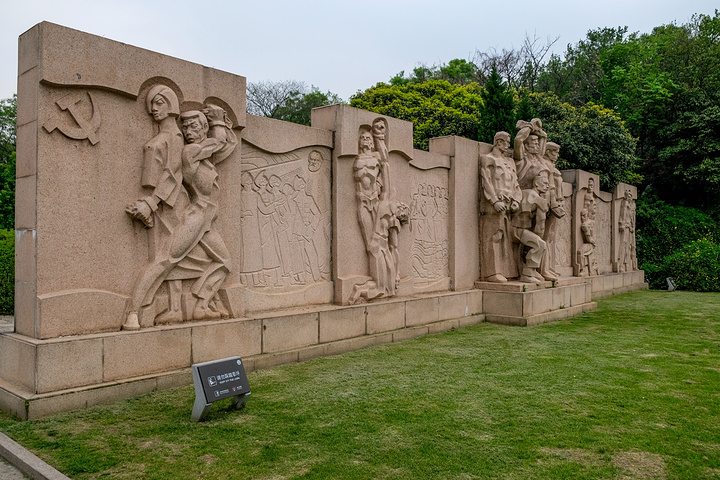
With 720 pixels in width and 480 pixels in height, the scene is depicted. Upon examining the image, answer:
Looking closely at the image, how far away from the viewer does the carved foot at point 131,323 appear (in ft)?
16.8

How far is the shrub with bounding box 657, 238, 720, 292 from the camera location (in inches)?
613

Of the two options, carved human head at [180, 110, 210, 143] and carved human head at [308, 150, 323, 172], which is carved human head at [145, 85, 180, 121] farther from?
carved human head at [308, 150, 323, 172]

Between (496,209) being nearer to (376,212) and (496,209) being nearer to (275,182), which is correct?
(376,212)

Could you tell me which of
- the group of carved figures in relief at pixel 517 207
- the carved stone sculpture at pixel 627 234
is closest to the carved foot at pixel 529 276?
the group of carved figures in relief at pixel 517 207

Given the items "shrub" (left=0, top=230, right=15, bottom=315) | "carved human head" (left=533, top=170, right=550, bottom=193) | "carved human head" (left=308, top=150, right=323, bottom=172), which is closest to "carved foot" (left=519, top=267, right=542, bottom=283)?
"carved human head" (left=533, top=170, right=550, bottom=193)

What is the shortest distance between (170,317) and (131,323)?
440 mm

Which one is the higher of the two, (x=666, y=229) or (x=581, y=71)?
(x=581, y=71)

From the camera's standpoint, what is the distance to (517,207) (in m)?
10.0

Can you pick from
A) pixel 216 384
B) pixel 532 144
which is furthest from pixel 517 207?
pixel 216 384

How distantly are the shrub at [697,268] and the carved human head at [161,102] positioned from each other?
1559cm

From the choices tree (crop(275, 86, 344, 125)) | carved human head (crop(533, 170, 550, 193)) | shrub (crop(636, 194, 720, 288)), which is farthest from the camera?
tree (crop(275, 86, 344, 125))

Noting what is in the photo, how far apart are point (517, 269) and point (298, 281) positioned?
16.7 feet

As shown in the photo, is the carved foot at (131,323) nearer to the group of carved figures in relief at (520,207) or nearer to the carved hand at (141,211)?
the carved hand at (141,211)

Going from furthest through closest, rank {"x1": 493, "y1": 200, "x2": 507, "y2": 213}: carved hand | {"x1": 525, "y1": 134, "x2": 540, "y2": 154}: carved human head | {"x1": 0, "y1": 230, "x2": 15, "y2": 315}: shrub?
1. {"x1": 525, "y1": 134, "x2": 540, "y2": 154}: carved human head
2. {"x1": 493, "y1": 200, "x2": 507, "y2": 213}: carved hand
3. {"x1": 0, "y1": 230, "x2": 15, "y2": 315}: shrub
